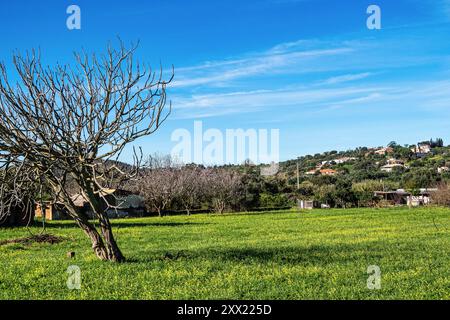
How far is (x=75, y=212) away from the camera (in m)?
14.5

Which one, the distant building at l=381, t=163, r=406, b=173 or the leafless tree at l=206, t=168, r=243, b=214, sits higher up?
the distant building at l=381, t=163, r=406, b=173

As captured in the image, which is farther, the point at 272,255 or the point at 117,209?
the point at 117,209

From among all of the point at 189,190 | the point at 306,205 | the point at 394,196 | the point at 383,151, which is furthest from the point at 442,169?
the point at 383,151

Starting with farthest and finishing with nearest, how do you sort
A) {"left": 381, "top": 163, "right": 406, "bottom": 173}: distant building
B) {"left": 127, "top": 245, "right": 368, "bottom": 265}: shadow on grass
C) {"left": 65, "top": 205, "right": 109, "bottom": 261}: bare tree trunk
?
{"left": 381, "top": 163, "right": 406, "bottom": 173}: distant building → {"left": 127, "top": 245, "right": 368, "bottom": 265}: shadow on grass → {"left": 65, "top": 205, "right": 109, "bottom": 261}: bare tree trunk

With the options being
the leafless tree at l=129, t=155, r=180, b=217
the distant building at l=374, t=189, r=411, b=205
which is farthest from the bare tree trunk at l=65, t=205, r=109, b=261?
the distant building at l=374, t=189, r=411, b=205

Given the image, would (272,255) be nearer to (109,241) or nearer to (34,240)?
(109,241)

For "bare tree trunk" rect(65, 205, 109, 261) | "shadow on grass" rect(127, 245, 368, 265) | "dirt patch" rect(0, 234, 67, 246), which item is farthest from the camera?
"dirt patch" rect(0, 234, 67, 246)

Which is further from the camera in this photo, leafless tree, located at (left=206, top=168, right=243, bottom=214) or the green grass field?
leafless tree, located at (left=206, top=168, right=243, bottom=214)

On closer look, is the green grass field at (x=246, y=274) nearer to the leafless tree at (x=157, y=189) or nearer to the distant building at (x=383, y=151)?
the leafless tree at (x=157, y=189)

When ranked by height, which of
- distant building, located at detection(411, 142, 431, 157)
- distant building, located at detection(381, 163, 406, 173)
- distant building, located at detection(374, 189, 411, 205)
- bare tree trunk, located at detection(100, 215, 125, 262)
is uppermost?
distant building, located at detection(411, 142, 431, 157)

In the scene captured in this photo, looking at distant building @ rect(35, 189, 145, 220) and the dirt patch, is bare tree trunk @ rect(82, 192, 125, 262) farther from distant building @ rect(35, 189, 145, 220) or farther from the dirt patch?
distant building @ rect(35, 189, 145, 220)

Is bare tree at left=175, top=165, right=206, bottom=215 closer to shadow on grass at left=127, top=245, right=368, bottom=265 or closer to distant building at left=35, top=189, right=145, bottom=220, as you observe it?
distant building at left=35, top=189, right=145, bottom=220
